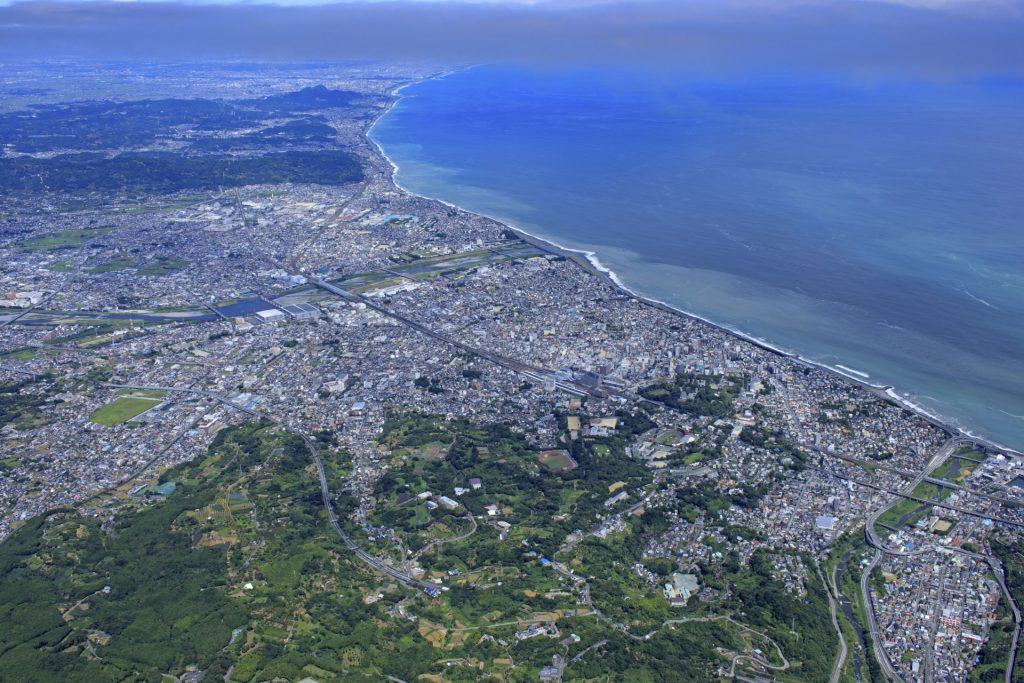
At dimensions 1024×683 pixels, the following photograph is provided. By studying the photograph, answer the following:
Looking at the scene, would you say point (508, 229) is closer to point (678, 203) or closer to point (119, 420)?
point (678, 203)

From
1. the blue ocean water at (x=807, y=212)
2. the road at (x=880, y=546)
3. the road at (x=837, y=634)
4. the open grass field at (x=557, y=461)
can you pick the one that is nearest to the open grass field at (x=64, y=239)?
the blue ocean water at (x=807, y=212)

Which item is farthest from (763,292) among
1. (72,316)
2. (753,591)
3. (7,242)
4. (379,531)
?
(7,242)

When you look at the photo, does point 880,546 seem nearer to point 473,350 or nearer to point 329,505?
point 329,505

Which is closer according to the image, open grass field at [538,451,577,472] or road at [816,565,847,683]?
road at [816,565,847,683]

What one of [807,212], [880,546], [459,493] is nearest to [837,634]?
[880,546]

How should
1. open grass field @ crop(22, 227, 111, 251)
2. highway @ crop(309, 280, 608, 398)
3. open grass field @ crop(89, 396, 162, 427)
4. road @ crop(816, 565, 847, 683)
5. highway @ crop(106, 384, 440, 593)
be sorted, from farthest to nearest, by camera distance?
open grass field @ crop(22, 227, 111, 251) < highway @ crop(309, 280, 608, 398) < open grass field @ crop(89, 396, 162, 427) < highway @ crop(106, 384, 440, 593) < road @ crop(816, 565, 847, 683)

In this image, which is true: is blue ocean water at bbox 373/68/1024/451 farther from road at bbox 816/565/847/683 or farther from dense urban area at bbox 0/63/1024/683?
road at bbox 816/565/847/683

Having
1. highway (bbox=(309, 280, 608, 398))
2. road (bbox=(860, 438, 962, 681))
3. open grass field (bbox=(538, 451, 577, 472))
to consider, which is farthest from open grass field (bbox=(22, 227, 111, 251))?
road (bbox=(860, 438, 962, 681))
